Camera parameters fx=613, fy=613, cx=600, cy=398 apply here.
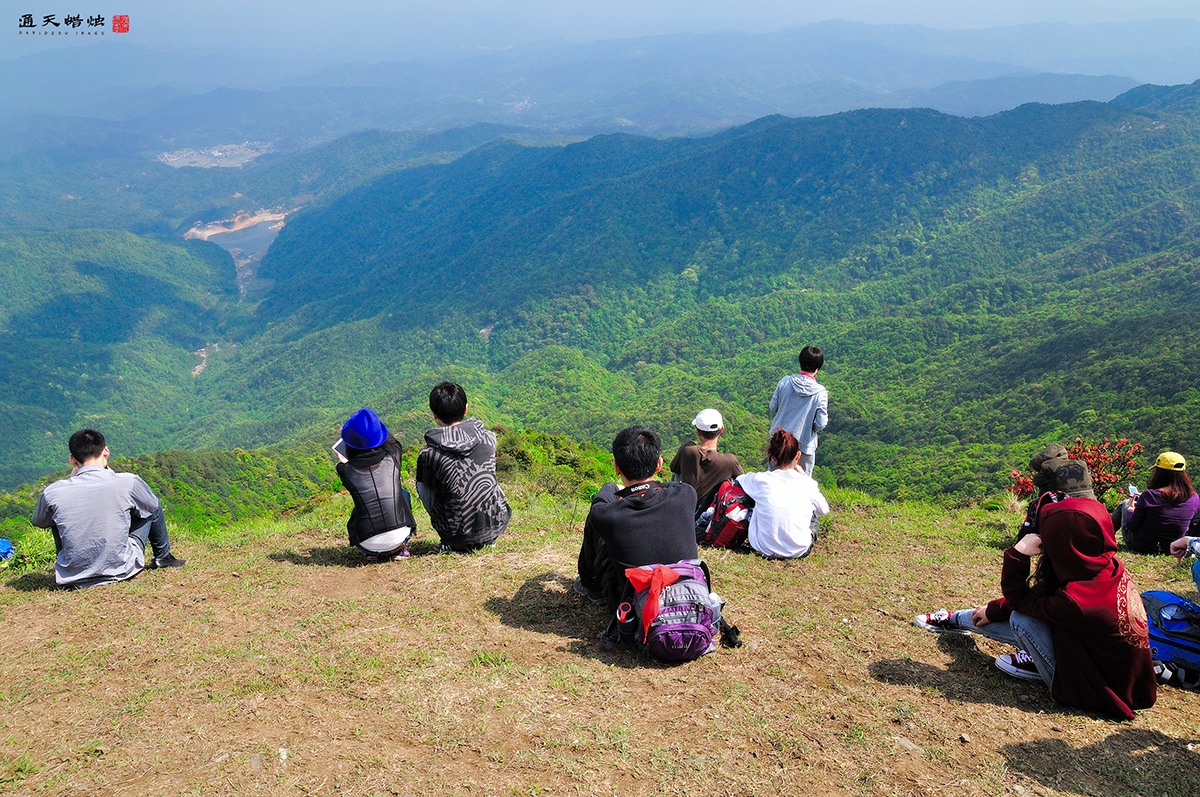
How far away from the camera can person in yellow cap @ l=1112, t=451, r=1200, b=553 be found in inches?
316

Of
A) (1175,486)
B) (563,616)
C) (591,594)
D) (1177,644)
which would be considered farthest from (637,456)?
(1175,486)

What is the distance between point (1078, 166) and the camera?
380 ft

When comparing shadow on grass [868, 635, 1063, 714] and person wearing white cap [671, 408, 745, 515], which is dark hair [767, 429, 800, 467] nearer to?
person wearing white cap [671, 408, 745, 515]

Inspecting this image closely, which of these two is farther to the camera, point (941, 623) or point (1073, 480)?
point (941, 623)

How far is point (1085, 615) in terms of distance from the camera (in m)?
4.52

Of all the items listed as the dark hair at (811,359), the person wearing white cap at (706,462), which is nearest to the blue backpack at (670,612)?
the person wearing white cap at (706,462)

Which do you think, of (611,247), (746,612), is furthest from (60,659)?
(611,247)

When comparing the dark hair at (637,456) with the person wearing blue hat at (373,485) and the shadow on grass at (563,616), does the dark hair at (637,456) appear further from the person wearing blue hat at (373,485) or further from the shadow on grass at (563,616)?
the person wearing blue hat at (373,485)

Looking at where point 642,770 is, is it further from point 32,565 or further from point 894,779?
point 32,565

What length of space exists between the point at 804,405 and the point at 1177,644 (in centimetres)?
502

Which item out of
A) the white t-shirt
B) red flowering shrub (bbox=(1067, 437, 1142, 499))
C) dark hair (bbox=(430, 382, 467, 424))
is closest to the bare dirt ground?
the white t-shirt

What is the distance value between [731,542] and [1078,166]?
482ft

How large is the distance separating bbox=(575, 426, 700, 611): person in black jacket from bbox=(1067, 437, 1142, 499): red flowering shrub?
1039 cm

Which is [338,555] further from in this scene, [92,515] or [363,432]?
[92,515]
